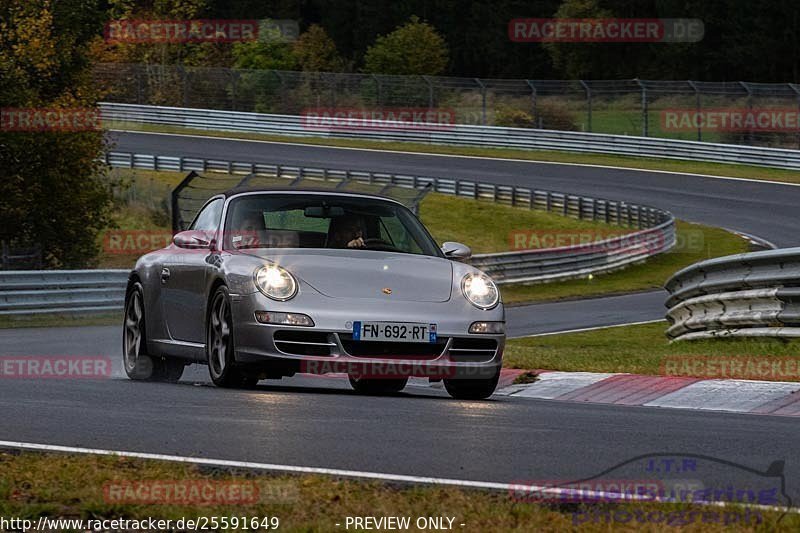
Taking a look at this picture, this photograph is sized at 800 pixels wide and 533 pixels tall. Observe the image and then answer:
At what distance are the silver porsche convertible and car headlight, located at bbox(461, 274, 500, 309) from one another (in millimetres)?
10

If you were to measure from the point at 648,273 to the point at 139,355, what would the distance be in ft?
79.4

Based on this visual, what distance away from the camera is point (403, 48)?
84.7 metres

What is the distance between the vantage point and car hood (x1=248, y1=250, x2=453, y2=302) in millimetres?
9852

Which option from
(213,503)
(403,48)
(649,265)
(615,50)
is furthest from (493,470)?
(615,50)

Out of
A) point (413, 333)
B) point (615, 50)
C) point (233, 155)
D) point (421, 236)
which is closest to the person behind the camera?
point (413, 333)

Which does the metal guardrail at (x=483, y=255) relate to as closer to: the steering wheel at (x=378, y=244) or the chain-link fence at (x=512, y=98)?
the chain-link fence at (x=512, y=98)

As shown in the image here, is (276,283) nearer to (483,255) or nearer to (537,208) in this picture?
(483,255)

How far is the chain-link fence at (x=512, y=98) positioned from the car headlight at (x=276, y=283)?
132ft

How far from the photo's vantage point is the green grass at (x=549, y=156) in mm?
50031

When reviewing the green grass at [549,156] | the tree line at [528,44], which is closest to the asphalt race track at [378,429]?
the green grass at [549,156]

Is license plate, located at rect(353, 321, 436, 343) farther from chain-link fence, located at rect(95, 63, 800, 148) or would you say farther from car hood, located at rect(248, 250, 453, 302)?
chain-link fence, located at rect(95, 63, 800, 148)

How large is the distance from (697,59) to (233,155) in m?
45.1

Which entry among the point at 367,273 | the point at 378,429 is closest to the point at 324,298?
the point at 367,273

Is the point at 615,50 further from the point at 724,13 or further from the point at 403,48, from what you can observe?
the point at 403,48
